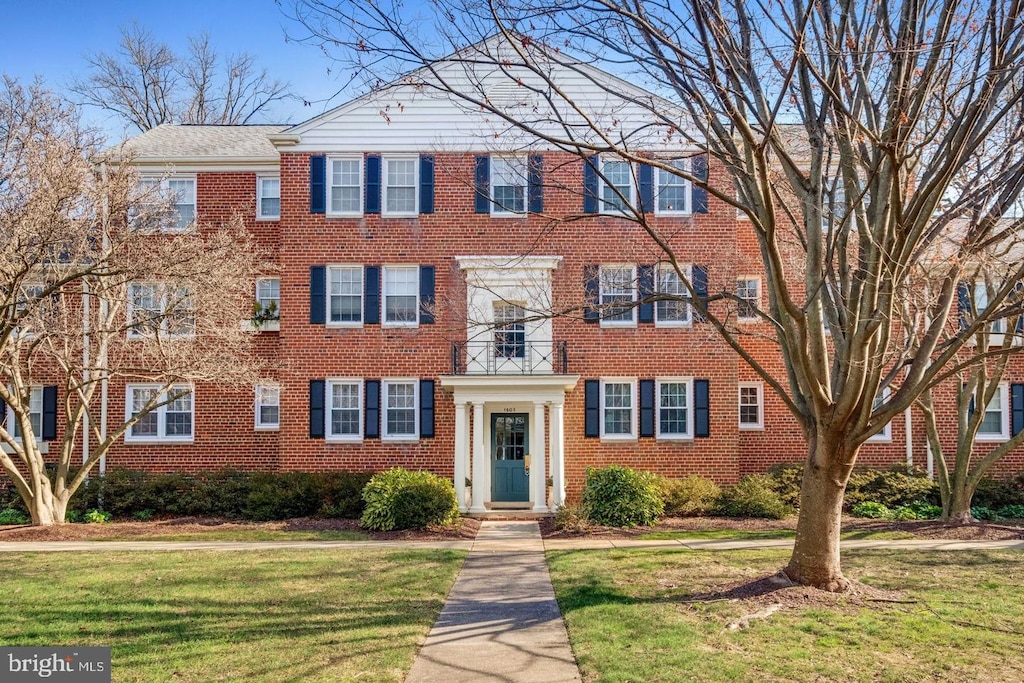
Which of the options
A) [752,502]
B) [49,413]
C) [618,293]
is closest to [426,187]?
[618,293]

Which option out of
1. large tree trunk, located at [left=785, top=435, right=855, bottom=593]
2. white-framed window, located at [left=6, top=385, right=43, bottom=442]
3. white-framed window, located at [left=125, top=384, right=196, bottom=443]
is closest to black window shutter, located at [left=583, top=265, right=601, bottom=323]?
large tree trunk, located at [left=785, top=435, right=855, bottom=593]

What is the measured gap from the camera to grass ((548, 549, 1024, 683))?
6570 mm

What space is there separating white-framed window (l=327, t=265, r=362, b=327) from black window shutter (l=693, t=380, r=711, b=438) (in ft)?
24.9

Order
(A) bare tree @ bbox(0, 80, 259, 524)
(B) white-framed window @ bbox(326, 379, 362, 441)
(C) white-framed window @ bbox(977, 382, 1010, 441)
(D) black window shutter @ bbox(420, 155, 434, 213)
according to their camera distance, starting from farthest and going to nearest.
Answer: (C) white-framed window @ bbox(977, 382, 1010, 441) < (D) black window shutter @ bbox(420, 155, 434, 213) < (B) white-framed window @ bbox(326, 379, 362, 441) < (A) bare tree @ bbox(0, 80, 259, 524)

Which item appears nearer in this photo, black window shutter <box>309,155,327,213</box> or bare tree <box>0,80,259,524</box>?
bare tree <box>0,80,259,524</box>

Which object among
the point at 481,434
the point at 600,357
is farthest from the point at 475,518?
the point at 600,357

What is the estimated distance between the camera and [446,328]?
18.1m

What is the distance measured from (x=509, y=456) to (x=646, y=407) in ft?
10.6

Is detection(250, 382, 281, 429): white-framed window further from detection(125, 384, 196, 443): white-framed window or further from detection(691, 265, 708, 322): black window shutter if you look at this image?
detection(691, 265, 708, 322): black window shutter

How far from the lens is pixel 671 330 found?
1831 cm

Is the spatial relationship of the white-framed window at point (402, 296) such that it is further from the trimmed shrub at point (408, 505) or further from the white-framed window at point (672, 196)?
the white-framed window at point (672, 196)

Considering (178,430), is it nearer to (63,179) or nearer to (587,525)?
(63,179)

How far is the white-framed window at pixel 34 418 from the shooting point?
18797 mm

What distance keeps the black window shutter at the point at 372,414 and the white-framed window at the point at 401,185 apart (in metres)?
4.03
